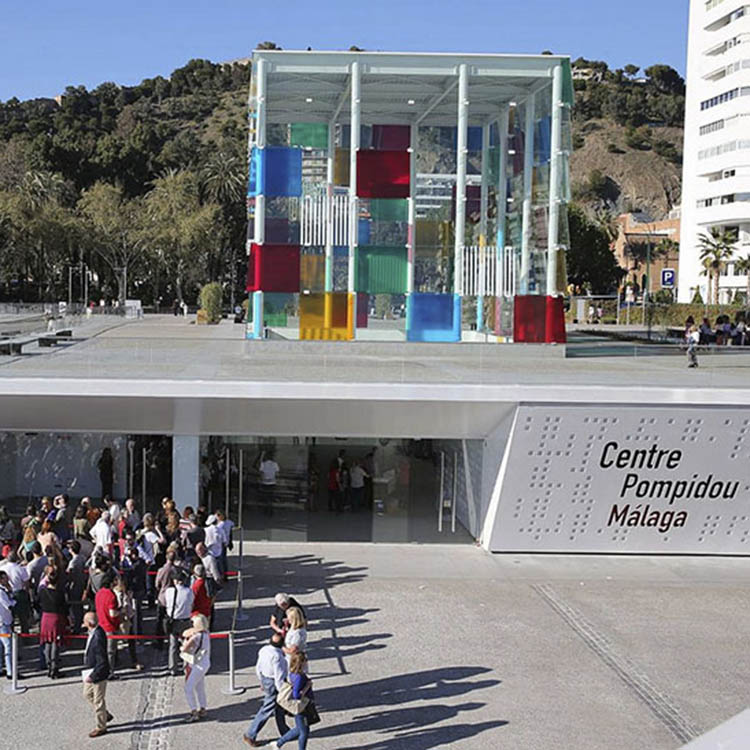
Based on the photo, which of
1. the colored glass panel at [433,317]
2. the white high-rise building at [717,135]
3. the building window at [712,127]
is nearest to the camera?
the colored glass panel at [433,317]

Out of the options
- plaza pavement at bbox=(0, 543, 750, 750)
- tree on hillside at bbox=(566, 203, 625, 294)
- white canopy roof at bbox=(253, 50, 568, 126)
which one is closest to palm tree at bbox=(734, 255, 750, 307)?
tree on hillside at bbox=(566, 203, 625, 294)

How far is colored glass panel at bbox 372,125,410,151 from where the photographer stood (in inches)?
1156

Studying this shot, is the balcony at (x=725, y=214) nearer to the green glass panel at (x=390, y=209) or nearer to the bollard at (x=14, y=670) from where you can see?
the green glass panel at (x=390, y=209)

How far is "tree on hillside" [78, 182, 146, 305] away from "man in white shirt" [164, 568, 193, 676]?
56.0 m

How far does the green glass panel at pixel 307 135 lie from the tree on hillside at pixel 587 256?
50131 mm

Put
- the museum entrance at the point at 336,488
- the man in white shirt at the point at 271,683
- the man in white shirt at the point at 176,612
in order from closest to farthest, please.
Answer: the man in white shirt at the point at 271,683 → the man in white shirt at the point at 176,612 → the museum entrance at the point at 336,488

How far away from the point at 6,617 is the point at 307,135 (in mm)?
21673

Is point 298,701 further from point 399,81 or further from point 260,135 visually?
point 399,81

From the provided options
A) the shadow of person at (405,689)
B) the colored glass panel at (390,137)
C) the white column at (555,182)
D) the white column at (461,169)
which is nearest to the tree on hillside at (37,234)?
the colored glass panel at (390,137)

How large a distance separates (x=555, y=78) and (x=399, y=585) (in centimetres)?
1584

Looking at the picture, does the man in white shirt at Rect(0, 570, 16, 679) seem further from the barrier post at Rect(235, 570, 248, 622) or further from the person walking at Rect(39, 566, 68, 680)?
the barrier post at Rect(235, 570, 248, 622)

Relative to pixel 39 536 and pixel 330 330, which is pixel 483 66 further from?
pixel 39 536

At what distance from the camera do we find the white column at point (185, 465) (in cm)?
1962

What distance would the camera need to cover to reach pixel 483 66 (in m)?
27.2
